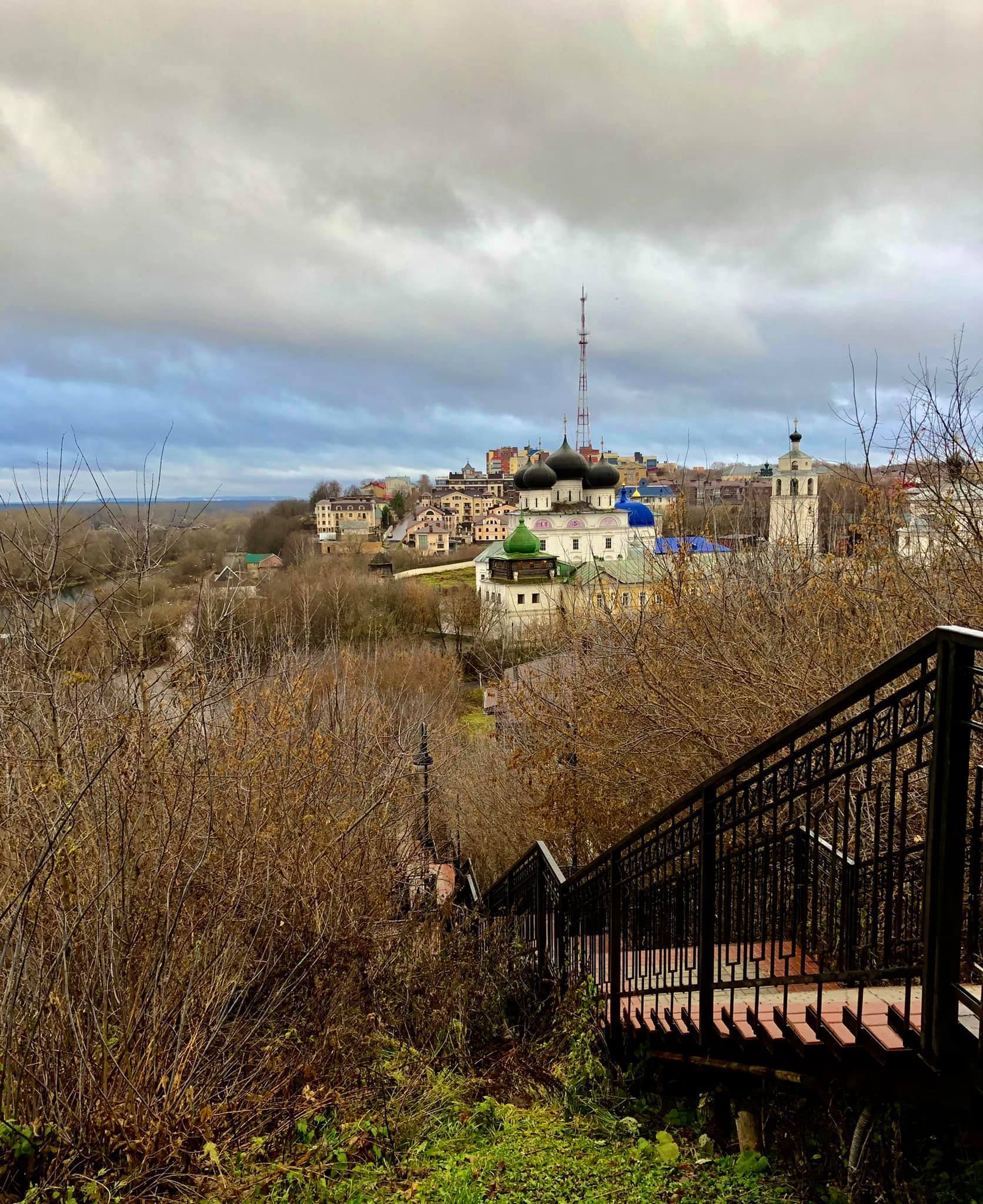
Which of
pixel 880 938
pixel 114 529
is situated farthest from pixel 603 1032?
pixel 114 529

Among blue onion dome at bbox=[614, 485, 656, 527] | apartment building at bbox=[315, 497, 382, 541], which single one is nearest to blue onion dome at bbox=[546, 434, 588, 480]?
blue onion dome at bbox=[614, 485, 656, 527]

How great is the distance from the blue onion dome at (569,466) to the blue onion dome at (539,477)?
1382 mm

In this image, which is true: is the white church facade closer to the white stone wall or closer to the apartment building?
the white stone wall

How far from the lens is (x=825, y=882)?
486 cm

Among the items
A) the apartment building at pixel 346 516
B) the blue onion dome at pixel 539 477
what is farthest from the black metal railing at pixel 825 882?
the apartment building at pixel 346 516

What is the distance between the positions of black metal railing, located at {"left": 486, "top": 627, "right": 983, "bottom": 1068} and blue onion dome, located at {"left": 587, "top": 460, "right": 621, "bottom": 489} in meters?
43.3

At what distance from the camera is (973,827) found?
234cm

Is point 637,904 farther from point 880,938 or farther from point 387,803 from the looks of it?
point 387,803

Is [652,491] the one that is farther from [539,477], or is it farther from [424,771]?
[424,771]

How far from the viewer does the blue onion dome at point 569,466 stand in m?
49.9

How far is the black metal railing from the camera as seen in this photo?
7.59 ft

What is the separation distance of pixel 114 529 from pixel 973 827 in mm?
5857

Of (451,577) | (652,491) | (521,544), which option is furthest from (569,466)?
(652,491)

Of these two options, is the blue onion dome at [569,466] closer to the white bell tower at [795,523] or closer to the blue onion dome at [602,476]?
the blue onion dome at [602,476]
